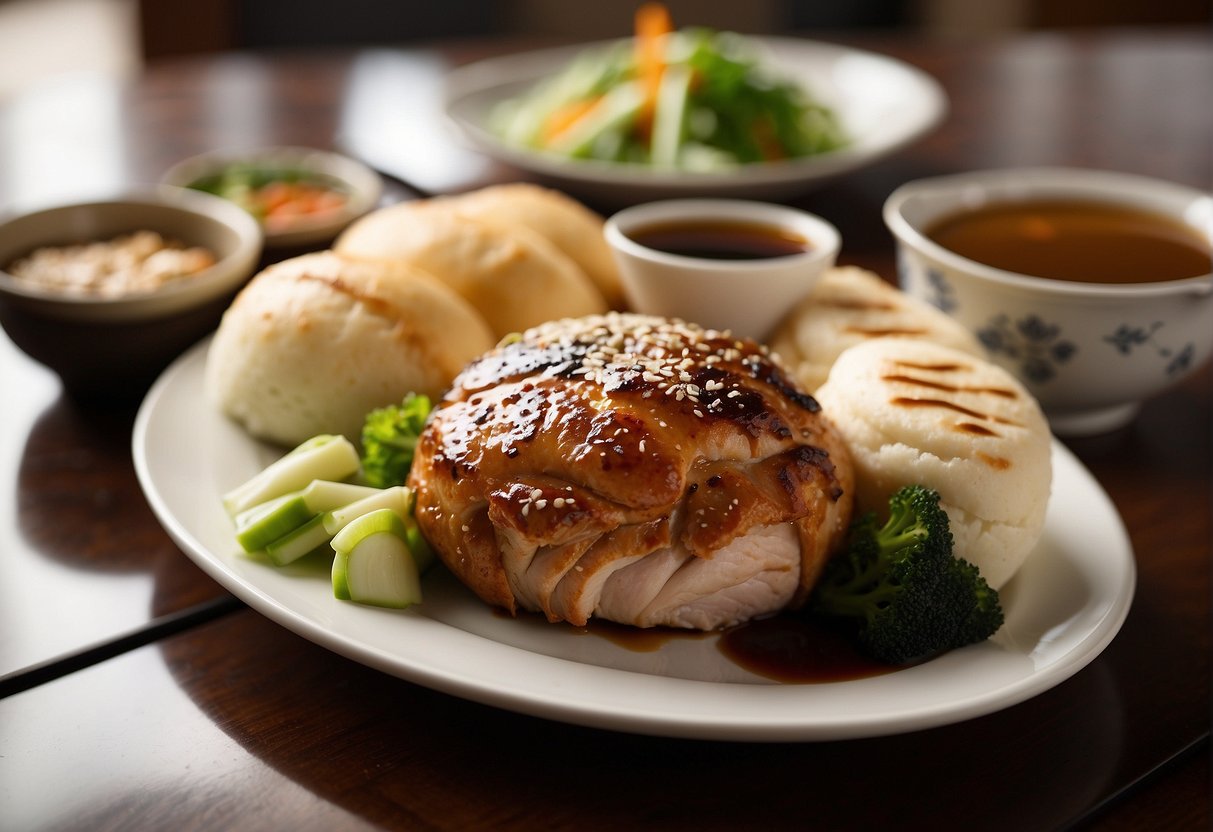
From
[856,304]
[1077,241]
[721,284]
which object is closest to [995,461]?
[856,304]

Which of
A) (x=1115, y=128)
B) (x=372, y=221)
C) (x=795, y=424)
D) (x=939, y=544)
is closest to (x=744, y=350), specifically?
(x=795, y=424)

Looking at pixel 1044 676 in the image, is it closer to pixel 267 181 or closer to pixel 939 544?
pixel 939 544

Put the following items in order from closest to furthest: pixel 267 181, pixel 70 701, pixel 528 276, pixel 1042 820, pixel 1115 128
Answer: pixel 1042 820 < pixel 70 701 < pixel 528 276 < pixel 267 181 < pixel 1115 128

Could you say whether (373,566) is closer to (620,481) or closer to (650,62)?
(620,481)

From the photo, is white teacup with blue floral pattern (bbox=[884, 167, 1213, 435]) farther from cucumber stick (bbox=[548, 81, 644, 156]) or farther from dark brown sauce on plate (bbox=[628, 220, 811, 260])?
cucumber stick (bbox=[548, 81, 644, 156])

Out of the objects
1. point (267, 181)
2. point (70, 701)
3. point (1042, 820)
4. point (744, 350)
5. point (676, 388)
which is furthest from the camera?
point (267, 181)

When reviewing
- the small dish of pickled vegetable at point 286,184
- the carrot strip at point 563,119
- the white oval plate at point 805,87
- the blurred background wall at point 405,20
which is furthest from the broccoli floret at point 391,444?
the blurred background wall at point 405,20
